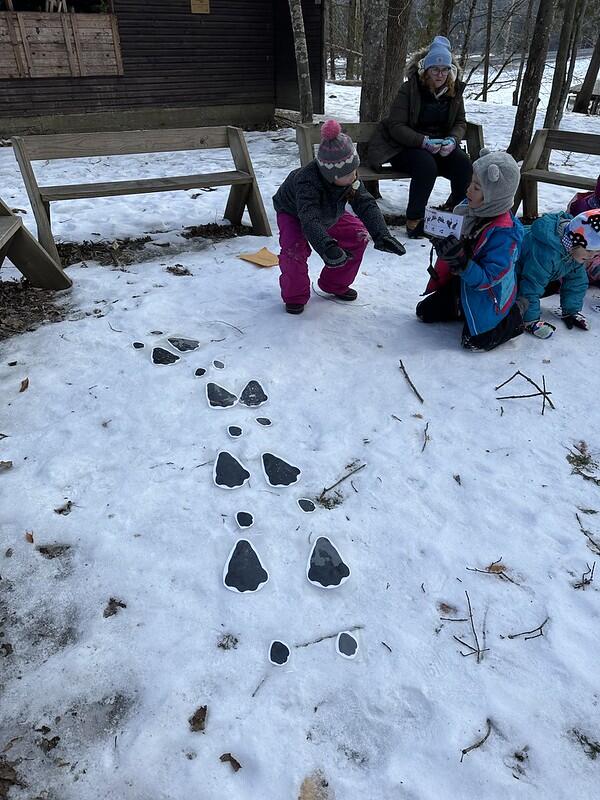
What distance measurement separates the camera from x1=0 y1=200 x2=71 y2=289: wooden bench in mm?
3953

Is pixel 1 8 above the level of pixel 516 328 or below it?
above

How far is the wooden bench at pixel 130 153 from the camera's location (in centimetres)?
452

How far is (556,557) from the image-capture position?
224cm

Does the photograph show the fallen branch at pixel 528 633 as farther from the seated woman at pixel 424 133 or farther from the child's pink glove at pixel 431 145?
the child's pink glove at pixel 431 145

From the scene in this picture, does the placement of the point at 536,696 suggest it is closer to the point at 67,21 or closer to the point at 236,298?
the point at 236,298

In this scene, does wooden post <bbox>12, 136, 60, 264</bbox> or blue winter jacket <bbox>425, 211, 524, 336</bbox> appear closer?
blue winter jacket <bbox>425, 211, 524, 336</bbox>

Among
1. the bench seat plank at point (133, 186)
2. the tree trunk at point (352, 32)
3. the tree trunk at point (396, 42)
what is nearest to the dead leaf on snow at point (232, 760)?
the bench seat plank at point (133, 186)

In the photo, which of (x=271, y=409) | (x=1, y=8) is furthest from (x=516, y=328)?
(x=1, y=8)

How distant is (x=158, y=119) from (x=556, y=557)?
34.7 ft

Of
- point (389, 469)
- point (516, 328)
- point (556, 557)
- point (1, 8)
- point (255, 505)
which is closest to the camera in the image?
point (556, 557)

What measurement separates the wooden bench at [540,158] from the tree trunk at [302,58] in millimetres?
3437

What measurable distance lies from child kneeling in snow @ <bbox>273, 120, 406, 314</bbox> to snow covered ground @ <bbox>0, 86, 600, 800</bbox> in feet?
1.08

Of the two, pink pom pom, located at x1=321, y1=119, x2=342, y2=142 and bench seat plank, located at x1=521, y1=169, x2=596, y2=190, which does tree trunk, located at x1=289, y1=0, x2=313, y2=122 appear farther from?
pink pom pom, located at x1=321, y1=119, x2=342, y2=142

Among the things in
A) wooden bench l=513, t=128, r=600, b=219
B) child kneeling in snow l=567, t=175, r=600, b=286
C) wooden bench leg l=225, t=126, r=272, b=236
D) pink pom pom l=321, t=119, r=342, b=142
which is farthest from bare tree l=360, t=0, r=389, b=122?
pink pom pom l=321, t=119, r=342, b=142
